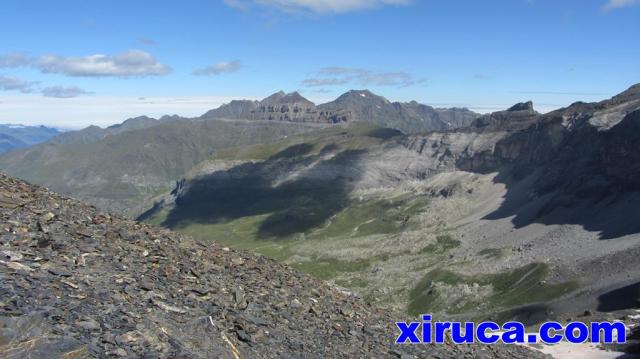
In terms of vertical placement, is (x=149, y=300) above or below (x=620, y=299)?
above

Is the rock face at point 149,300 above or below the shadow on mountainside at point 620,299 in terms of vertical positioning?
above

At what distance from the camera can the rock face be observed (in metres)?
18.8

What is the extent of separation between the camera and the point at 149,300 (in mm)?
23453

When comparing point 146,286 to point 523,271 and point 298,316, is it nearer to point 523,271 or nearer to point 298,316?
point 298,316

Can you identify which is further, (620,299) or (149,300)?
(620,299)

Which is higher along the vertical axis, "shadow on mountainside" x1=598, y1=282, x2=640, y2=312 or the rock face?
the rock face

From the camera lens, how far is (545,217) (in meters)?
189

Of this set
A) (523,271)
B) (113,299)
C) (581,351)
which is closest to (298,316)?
(113,299)

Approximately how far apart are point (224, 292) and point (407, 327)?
39.9 ft

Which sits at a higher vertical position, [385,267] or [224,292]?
[224,292]

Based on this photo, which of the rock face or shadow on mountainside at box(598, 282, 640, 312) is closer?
the rock face

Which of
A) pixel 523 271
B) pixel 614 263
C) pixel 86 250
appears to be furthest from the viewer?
pixel 523 271

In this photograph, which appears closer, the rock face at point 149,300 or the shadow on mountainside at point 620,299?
the rock face at point 149,300

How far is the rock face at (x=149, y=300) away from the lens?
1878cm
